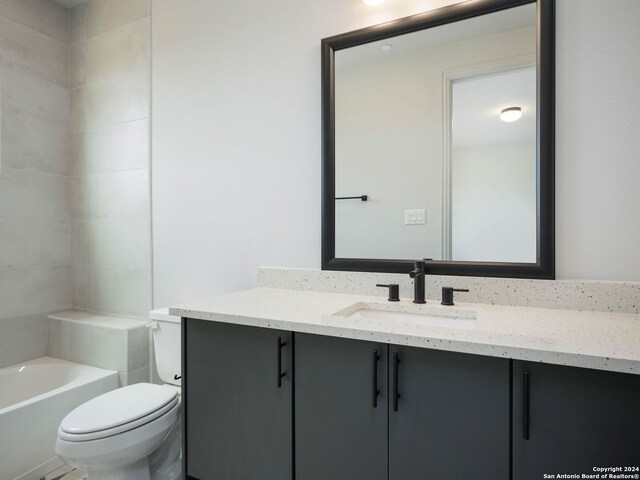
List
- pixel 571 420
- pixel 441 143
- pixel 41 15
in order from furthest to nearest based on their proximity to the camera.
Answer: pixel 41 15 < pixel 441 143 < pixel 571 420

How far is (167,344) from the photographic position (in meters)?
1.79

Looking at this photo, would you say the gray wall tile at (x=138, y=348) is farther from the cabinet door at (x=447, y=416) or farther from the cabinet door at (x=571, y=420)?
the cabinet door at (x=571, y=420)

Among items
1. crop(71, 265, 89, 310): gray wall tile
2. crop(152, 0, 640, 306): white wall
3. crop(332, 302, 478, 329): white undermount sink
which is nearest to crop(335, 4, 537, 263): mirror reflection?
crop(152, 0, 640, 306): white wall

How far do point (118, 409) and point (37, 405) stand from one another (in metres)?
0.61

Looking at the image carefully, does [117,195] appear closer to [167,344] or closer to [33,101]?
[33,101]

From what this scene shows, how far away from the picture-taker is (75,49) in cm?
249

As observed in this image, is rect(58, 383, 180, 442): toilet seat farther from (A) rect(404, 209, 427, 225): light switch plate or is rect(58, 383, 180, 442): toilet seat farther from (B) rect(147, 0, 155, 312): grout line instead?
(A) rect(404, 209, 427, 225): light switch plate

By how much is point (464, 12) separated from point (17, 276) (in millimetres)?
2777

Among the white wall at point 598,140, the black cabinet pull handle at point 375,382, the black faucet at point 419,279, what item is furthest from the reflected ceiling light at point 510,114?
the black cabinet pull handle at point 375,382

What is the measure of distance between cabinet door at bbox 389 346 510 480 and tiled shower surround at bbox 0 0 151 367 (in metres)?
1.75

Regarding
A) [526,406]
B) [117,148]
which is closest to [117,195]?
[117,148]

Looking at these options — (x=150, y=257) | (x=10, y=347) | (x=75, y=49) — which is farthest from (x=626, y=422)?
(x=75, y=49)

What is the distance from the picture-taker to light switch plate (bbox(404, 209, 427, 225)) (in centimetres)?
146

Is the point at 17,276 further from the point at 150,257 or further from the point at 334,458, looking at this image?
the point at 334,458
